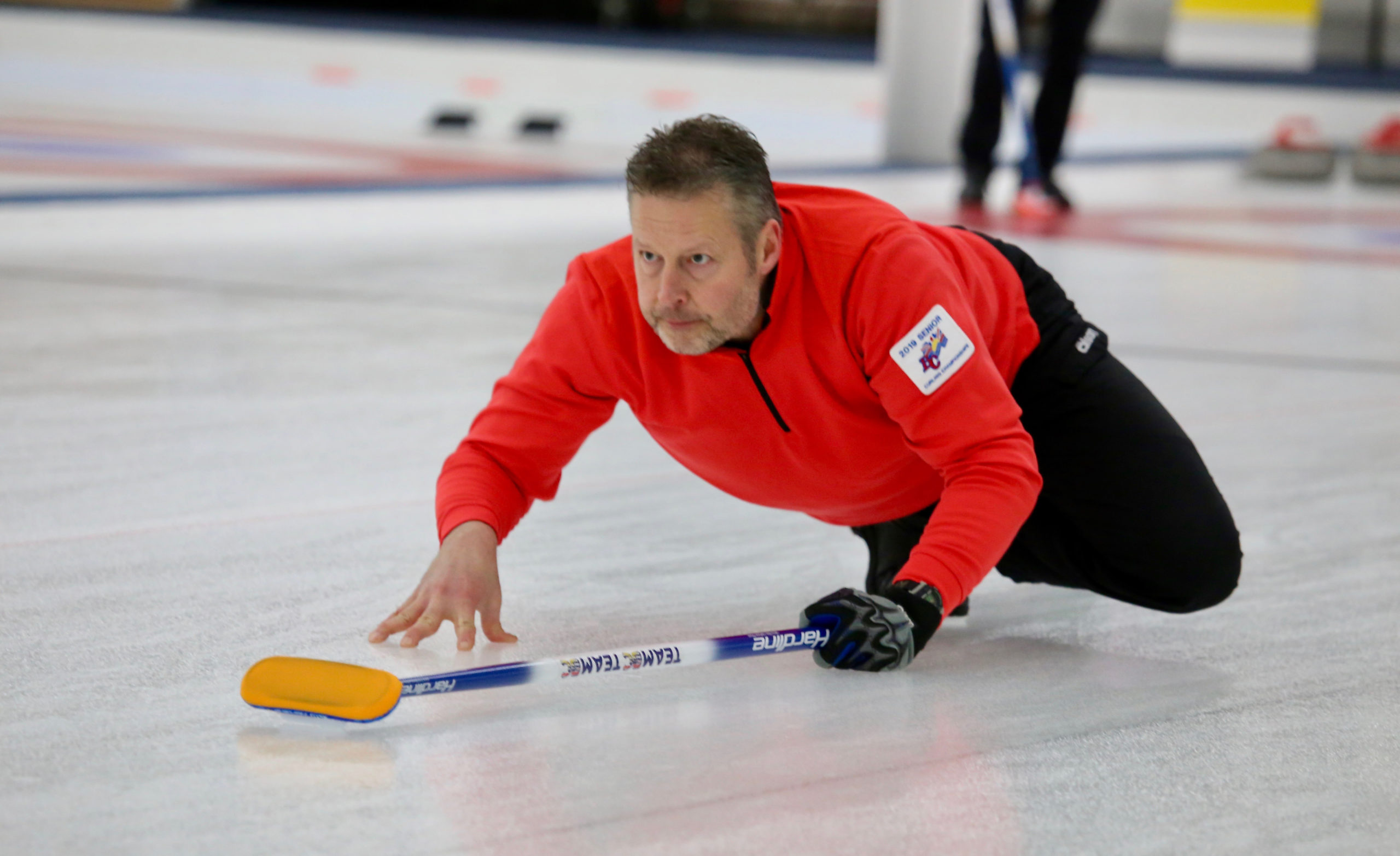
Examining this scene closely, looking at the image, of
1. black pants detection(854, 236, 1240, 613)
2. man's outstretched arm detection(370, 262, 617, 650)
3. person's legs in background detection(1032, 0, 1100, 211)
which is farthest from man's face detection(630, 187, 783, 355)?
person's legs in background detection(1032, 0, 1100, 211)

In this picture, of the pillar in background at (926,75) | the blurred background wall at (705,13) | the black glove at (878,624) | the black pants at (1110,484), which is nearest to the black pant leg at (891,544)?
the black pants at (1110,484)

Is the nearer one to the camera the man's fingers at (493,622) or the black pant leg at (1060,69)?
the man's fingers at (493,622)

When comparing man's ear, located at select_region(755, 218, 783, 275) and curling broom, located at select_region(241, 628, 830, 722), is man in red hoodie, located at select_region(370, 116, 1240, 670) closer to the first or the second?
man's ear, located at select_region(755, 218, 783, 275)

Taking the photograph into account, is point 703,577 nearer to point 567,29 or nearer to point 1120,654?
point 1120,654

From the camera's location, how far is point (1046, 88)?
629 centimetres

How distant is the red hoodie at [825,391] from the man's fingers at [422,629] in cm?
10

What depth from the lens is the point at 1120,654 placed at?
6.44 ft

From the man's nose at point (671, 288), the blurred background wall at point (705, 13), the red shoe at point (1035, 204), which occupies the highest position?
the man's nose at point (671, 288)

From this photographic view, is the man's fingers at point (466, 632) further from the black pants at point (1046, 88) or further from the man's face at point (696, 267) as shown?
the black pants at point (1046, 88)

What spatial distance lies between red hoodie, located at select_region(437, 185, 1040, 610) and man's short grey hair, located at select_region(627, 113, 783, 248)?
103 mm

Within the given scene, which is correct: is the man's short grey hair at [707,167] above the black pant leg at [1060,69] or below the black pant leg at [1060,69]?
above

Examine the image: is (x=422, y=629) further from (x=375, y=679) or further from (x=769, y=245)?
(x=769, y=245)

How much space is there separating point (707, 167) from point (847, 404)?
32 centimetres

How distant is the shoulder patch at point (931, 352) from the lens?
5.55 feet
